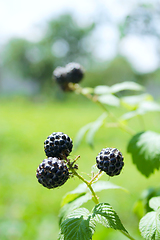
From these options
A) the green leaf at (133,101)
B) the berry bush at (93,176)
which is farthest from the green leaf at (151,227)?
the green leaf at (133,101)

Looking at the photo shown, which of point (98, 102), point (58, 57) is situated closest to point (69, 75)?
point (98, 102)

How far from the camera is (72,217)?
842mm

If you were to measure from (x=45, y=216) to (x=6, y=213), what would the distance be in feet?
1.65

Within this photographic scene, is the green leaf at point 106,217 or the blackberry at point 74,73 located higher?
the blackberry at point 74,73

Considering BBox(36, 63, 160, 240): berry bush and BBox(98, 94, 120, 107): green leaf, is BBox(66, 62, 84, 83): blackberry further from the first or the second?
BBox(36, 63, 160, 240): berry bush

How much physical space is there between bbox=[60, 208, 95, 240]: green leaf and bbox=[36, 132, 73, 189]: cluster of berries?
0.12m

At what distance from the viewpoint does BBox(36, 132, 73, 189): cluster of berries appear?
824mm

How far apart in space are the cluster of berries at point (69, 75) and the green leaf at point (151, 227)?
45.1 inches

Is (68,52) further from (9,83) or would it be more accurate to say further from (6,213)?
(6,213)

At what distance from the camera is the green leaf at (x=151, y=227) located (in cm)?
81

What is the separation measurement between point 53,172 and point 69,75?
107 centimetres

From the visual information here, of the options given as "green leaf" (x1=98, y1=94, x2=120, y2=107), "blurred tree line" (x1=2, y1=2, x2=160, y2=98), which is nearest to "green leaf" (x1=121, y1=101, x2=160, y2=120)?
"green leaf" (x1=98, y1=94, x2=120, y2=107)

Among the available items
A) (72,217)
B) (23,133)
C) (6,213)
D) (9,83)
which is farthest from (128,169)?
(9,83)

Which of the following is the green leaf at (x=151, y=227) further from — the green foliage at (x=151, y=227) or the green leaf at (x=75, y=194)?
the green leaf at (x=75, y=194)
